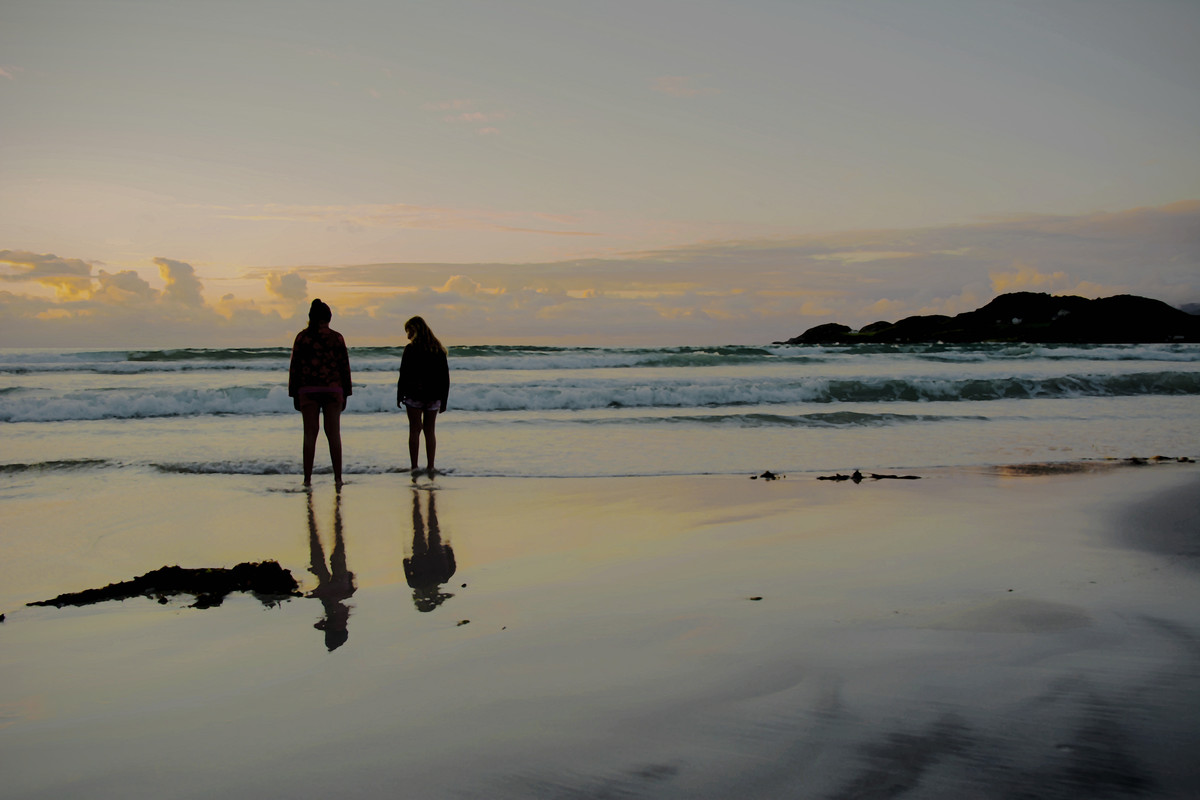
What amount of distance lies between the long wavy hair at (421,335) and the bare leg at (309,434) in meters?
1.46

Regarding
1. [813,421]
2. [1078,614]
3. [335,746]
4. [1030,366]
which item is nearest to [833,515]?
[1078,614]

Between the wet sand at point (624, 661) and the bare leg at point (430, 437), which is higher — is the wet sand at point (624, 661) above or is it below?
below

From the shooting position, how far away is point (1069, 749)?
2213 millimetres

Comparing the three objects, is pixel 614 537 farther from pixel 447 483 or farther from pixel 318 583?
pixel 447 483

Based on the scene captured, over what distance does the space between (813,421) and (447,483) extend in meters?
7.03

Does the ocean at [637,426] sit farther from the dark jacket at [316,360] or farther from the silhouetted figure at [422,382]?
the dark jacket at [316,360]

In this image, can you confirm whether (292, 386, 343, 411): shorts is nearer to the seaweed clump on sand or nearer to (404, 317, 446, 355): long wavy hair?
(404, 317, 446, 355): long wavy hair

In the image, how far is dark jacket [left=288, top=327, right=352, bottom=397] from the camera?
834cm

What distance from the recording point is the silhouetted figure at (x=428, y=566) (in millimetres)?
4055

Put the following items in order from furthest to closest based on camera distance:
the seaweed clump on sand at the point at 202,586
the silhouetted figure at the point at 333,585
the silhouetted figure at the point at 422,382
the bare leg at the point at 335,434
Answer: the silhouetted figure at the point at 422,382 → the bare leg at the point at 335,434 → the seaweed clump on sand at the point at 202,586 → the silhouetted figure at the point at 333,585

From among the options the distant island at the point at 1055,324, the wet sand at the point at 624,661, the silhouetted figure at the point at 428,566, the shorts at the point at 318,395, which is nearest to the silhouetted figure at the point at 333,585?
the wet sand at the point at 624,661

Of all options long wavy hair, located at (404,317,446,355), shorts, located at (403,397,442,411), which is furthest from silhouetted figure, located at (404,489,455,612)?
long wavy hair, located at (404,317,446,355)

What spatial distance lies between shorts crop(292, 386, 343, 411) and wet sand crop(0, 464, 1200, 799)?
2539 millimetres

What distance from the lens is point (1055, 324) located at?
55812mm
